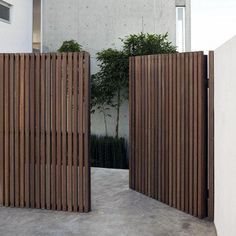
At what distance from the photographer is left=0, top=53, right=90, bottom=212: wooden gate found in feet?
17.0

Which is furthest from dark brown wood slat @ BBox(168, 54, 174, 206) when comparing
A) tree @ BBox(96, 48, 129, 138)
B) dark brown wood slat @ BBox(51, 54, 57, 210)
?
tree @ BBox(96, 48, 129, 138)

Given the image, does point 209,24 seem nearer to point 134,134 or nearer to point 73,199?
point 134,134

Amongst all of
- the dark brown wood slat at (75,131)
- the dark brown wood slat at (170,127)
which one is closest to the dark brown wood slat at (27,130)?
the dark brown wood slat at (75,131)

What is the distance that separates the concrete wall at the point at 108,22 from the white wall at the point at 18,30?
78 centimetres

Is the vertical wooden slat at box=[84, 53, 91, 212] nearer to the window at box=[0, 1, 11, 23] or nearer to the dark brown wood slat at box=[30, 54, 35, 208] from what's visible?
the dark brown wood slat at box=[30, 54, 35, 208]

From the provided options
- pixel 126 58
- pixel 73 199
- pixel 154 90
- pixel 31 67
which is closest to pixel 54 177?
pixel 73 199

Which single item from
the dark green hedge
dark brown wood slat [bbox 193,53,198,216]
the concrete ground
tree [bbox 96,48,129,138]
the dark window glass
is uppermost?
the dark window glass

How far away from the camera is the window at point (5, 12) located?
31.9 feet

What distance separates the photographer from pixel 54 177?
5320mm

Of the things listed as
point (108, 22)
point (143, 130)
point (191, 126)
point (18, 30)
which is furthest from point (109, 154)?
point (191, 126)

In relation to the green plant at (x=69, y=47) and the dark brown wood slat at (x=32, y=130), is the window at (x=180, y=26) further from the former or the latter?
the dark brown wood slat at (x=32, y=130)

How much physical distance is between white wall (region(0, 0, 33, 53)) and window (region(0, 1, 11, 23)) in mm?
Answer: 109

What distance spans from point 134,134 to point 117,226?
197cm

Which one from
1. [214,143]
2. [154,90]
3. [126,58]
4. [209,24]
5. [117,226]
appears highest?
[209,24]
